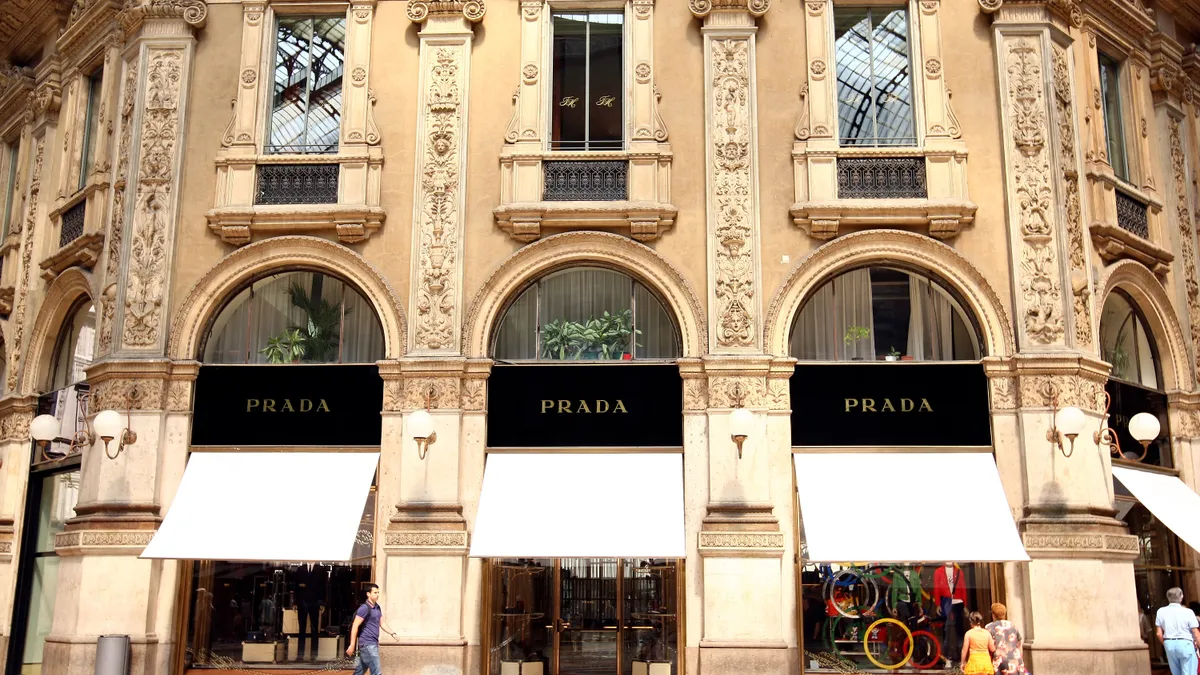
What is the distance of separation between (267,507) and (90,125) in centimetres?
855

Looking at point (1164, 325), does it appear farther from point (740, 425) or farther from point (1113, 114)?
point (740, 425)

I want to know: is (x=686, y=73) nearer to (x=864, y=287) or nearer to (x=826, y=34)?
(x=826, y=34)

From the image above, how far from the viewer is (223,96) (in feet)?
57.3

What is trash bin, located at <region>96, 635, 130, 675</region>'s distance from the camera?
14891 mm

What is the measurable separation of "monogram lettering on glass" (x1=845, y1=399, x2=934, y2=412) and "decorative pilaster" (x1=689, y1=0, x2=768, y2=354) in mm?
1675

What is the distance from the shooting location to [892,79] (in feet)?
56.2

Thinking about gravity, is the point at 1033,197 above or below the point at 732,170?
below

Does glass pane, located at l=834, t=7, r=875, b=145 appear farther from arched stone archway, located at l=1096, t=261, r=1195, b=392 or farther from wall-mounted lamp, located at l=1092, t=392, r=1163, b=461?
wall-mounted lamp, located at l=1092, t=392, r=1163, b=461

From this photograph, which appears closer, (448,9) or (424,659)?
(424,659)

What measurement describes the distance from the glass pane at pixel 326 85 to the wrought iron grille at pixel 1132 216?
40.4 ft

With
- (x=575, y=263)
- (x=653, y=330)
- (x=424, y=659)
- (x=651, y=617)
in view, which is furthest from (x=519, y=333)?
(x=424, y=659)

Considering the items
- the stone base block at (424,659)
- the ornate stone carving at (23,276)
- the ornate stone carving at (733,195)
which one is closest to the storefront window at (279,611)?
the stone base block at (424,659)

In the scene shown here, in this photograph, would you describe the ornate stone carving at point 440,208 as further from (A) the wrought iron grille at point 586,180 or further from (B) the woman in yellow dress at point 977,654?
(B) the woman in yellow dress at point 977,654

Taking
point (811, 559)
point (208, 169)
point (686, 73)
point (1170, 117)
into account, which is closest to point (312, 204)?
point (208, 169)
